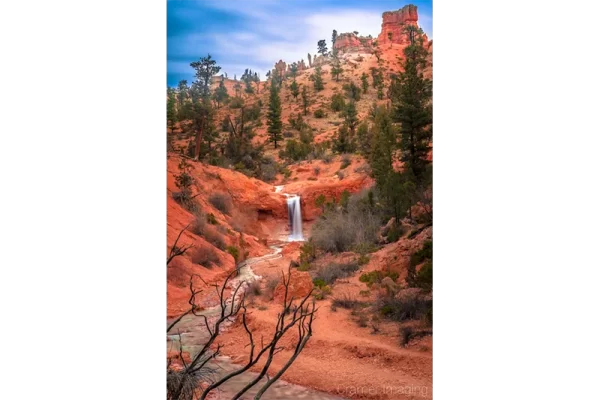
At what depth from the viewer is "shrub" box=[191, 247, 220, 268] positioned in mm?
12797

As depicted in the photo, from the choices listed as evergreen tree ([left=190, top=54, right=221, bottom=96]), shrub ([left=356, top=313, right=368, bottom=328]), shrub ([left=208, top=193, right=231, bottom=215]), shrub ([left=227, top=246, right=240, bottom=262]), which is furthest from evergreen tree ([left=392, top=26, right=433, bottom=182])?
evergreen tree ([left=190, top=54, right=221, bottom=96])

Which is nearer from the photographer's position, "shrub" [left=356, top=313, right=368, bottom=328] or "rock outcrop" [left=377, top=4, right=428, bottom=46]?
"shrub" [left=356, top=313, right=368, bottom=328]

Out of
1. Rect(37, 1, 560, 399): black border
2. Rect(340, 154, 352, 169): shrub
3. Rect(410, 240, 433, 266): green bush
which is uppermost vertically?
Rect(340, 154, 352, 169): shrub

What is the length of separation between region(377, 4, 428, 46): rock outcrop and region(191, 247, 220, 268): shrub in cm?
4679

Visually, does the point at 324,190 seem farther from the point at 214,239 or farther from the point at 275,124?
the point at 275,124

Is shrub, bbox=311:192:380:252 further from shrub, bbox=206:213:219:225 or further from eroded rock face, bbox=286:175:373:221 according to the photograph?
eroded rock face, bbox=286:175:373:221

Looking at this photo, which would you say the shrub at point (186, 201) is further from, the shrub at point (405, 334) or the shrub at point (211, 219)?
the shrub at point (405, 334)

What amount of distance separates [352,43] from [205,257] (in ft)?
167

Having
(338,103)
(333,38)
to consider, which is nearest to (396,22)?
(333,38)

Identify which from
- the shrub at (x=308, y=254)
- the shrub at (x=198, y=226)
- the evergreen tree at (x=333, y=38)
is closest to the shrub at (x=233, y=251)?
the shrub at (x=198, y=226)

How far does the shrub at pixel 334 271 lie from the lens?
40.8ft
